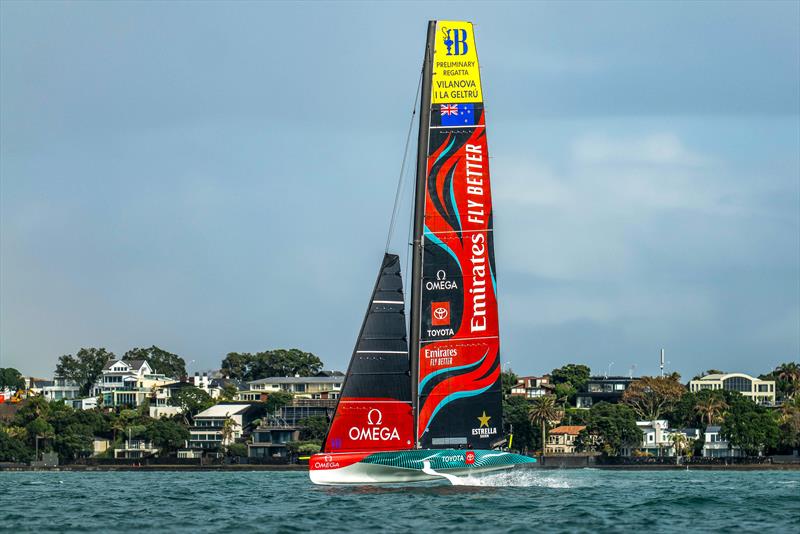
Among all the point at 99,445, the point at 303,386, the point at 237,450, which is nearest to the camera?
the point at 237,450

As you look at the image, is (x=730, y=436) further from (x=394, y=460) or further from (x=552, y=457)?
(x=394, y=460)

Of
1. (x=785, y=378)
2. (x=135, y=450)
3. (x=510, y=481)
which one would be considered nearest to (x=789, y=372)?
(x=785, y=378)

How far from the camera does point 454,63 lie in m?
39.5

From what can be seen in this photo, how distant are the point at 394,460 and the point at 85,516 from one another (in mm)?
9027

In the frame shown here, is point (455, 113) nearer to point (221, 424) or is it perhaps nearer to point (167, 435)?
point (167, 435)

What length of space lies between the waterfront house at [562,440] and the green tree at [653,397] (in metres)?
8.54

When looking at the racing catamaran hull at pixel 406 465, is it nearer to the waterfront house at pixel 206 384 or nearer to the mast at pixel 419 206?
the mast at pixel 419 206

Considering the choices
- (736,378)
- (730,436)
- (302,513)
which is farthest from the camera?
(736,378)

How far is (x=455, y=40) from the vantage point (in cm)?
3944

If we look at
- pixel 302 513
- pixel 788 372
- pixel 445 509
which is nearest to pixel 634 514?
pixel 445 509

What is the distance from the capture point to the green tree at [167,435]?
5103 inches

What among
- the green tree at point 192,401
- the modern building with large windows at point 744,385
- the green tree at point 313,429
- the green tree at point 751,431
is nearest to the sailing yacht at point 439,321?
the green tree at point 751,431

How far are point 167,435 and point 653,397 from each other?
48.6 m

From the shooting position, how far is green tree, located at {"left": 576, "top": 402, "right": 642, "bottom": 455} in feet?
387
